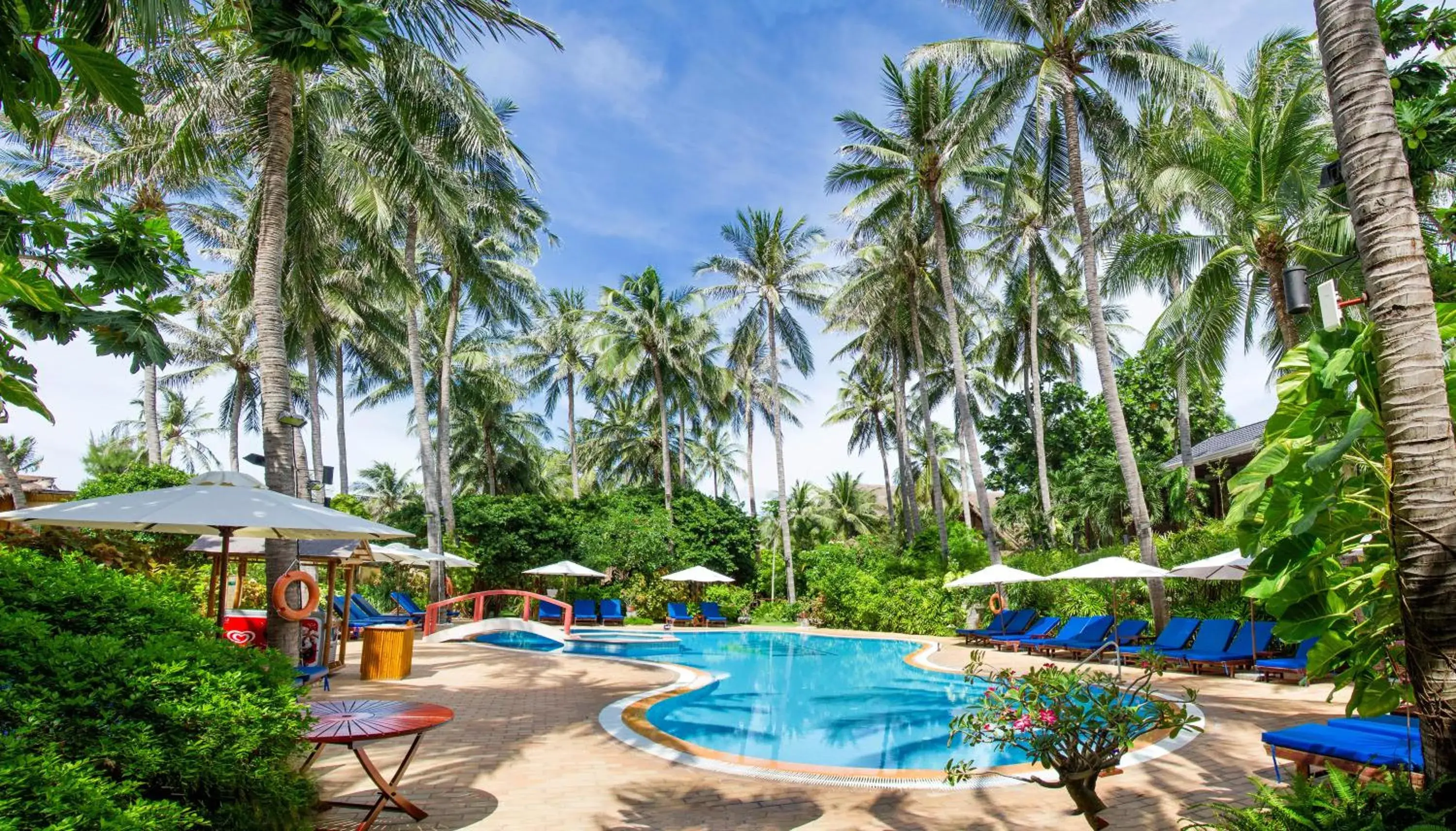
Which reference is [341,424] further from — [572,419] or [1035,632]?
[1035,632]

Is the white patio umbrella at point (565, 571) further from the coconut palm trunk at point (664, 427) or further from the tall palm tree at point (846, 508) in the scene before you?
the tall palm tree at point (846, 508)

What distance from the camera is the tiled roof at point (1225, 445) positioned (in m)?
23.4

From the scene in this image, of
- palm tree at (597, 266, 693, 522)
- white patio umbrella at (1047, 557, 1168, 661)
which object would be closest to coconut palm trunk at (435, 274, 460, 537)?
palm tree at (597, 266, 693, 522)

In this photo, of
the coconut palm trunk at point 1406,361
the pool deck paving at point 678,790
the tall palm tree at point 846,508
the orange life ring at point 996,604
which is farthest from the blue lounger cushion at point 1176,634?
the tall palm tree at point 846,508

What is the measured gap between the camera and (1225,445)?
26.4 metres

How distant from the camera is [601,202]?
62.2ft

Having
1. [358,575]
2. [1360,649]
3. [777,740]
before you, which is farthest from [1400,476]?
[358,575]

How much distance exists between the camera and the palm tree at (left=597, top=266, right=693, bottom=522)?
2923 cm

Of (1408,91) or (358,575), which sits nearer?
(1408,91)

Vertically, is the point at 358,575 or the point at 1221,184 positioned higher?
the point at 1221,184

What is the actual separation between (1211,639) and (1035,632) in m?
4.36

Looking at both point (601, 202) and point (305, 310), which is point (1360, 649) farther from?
point (601, 202)

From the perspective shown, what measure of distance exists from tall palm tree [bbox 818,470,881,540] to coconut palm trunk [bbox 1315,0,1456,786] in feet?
133

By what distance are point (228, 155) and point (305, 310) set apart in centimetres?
347
